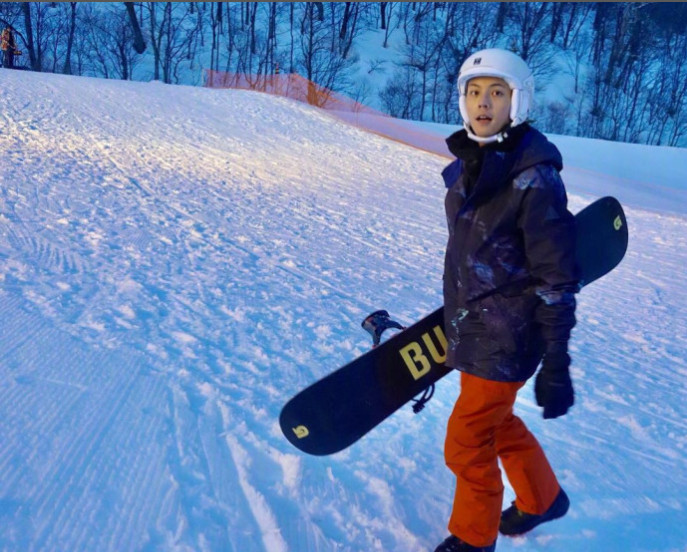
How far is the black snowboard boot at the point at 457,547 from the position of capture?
1805 millimetres

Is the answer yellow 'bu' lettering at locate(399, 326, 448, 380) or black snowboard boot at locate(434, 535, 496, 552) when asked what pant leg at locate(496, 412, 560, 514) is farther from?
yellow 'bu' lettering at locate(399, 326, 448, 380)

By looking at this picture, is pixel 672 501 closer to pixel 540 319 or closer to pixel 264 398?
pixel 540 319

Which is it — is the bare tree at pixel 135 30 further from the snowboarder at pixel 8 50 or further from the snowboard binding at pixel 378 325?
the snowboard binding at pixel 378 325

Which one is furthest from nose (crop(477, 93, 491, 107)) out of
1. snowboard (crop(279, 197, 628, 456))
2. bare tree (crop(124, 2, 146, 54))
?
bare tree (crop(124, 2, 146, 54))

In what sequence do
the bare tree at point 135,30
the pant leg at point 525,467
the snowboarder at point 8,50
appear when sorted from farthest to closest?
the bare tree at point 135,30 → the snowboarder at point 8,50 → the pant leg at point 525,467

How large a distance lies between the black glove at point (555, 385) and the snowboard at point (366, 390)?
0.53m

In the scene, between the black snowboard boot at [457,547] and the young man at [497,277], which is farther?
the black snowboard boot at [457,547]

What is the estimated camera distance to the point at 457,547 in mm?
1827

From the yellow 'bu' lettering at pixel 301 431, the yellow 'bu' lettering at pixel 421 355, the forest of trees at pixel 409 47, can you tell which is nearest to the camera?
the yellow 'bu' lettering at pixel 301 431

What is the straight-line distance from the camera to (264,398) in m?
2.67

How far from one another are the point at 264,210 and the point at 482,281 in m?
4.80

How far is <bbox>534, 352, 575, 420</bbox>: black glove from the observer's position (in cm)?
166

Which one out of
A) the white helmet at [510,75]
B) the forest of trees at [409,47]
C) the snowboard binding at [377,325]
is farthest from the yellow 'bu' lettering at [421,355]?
the forest of trees at [409,47]

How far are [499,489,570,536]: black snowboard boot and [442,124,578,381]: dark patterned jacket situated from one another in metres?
0.56
